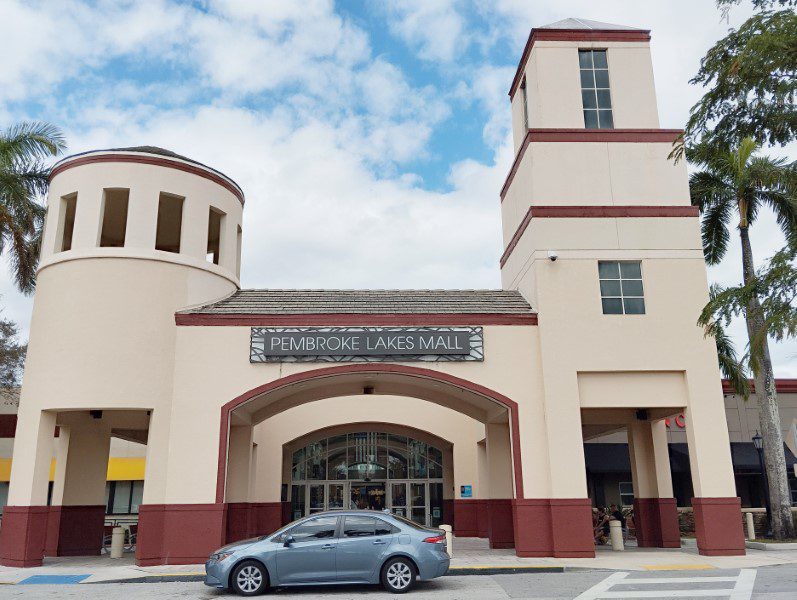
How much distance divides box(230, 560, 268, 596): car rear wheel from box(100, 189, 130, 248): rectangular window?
10.5 metres

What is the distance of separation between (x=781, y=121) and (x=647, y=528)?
11.9 m

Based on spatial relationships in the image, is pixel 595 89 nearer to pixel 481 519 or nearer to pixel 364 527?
pixel 364 527

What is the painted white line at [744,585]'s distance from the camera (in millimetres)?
11266

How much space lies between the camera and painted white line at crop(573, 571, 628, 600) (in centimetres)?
1162

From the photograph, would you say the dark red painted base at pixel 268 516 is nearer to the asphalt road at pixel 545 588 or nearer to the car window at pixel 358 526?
the asphalt road at pixel 545 588

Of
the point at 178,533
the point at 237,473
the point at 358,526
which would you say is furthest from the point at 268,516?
the point at 358,526

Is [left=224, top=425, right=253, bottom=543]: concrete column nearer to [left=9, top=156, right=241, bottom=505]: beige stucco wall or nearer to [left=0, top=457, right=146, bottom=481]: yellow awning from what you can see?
[left=9, top=156, right=241, bottom=505]: beige stucco wall

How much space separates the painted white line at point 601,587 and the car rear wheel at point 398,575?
285cm

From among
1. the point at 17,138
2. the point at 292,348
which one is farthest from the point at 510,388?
the point at 17,138

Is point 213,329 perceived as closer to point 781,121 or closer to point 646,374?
point 646,374

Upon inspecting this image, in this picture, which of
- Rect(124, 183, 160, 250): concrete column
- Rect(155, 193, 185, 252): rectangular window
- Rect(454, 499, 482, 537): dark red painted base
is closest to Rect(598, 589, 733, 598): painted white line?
Rect(124, 183, 160, 250): concrete column

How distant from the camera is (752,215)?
22.5 meters

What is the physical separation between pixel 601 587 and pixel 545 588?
3.29ft

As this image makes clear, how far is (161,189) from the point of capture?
1833 cm
